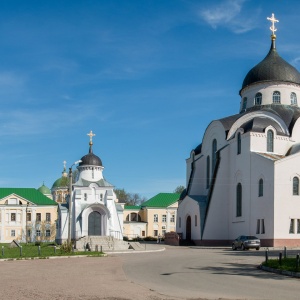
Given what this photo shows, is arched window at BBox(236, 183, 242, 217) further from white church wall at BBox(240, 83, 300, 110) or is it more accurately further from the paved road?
the paved road

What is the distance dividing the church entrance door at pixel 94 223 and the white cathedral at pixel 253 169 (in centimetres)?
877

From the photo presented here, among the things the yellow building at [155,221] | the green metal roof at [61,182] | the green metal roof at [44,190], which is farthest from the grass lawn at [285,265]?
the green metal roof at [44,190]

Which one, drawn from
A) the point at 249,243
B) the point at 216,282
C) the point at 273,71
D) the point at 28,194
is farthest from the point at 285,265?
the point at 28,194

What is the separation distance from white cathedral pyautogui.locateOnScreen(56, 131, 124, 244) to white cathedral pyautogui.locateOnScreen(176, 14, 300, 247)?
7457 mm

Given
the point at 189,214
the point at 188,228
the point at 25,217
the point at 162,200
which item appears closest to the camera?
the point at 189,214

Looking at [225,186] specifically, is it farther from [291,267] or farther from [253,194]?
[291,267]

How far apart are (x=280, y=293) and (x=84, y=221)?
137 feet

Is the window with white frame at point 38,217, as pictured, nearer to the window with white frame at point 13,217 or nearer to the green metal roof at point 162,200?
the window with white frame at point 13,217

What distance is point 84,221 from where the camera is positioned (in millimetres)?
53625

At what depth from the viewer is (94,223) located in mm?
Answer: 54062

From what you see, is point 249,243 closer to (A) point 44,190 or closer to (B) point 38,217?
(B) point 38,217

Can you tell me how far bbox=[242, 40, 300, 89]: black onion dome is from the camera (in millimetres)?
52938

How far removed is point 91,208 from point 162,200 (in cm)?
3340

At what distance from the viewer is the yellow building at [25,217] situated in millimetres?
74125
